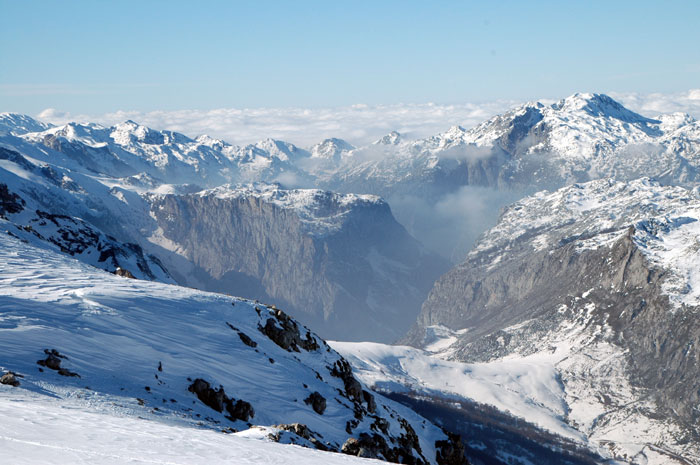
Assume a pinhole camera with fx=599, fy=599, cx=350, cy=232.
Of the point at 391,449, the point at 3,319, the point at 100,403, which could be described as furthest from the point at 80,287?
the point at 391,449

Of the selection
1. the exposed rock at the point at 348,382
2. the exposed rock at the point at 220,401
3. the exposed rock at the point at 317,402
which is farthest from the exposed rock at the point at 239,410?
the exposed rock at the point at 348,382

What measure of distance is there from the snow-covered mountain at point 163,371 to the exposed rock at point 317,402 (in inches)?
7.0

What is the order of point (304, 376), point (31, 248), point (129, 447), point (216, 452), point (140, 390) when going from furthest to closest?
point (31, 248) < point (304, 376) < point (140, 390) < point (216, 452) < point (129, 447)

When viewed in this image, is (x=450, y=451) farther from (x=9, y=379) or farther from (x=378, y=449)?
(x=9, y=379)

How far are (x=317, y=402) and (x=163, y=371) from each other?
2237 centimetres

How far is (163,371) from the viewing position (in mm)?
61188

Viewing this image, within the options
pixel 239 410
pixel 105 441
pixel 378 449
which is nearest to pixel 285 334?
A: pixel 378 449

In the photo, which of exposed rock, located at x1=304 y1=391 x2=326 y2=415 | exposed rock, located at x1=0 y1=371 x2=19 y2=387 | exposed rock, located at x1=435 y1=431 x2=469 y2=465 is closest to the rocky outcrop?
exposed rock, located at x1=435 y1=431 x2=469 y2=465

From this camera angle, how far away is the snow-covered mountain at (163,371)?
43806 millimetres

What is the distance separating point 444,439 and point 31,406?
89880 mm

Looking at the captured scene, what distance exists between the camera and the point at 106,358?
2304 inches

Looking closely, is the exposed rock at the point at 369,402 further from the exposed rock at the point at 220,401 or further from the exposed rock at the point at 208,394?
the exposed rock at the point at 208,394

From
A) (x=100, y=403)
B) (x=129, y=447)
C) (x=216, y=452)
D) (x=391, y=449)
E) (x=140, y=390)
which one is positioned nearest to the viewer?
(x=129, y=447)

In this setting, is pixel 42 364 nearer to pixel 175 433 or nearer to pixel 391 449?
pixel 175 433
